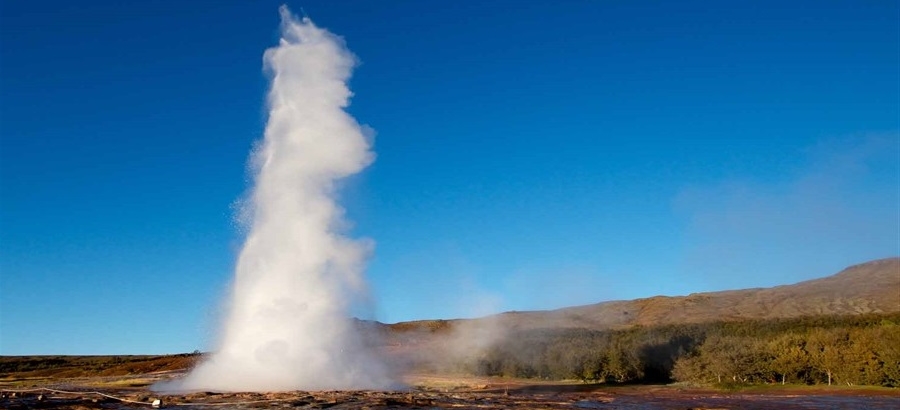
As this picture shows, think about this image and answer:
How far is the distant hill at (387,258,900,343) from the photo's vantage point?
114938 mm

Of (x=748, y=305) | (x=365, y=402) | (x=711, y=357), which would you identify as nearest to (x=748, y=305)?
(x=748, y=305)

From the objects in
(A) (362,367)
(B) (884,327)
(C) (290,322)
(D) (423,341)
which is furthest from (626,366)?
(D) (423,341)

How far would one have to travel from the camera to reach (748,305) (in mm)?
132750

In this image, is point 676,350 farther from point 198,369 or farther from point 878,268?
point 878,268

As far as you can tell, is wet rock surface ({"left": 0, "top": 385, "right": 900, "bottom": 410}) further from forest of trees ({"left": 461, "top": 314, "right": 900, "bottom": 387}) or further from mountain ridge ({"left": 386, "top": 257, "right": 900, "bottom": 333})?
mountain ridge ({"left": 386, "top": 257, "right": 900, "bottom": 333})

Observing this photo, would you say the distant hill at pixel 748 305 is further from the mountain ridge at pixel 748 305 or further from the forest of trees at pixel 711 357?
the forest of trees at pixel 711 357

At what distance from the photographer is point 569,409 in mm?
25938

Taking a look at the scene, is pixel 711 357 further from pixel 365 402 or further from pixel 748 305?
pixel 748 305

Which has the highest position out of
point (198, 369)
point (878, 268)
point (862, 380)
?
point (878, 268)

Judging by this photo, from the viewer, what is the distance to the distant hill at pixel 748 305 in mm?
114938

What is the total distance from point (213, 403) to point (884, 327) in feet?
144

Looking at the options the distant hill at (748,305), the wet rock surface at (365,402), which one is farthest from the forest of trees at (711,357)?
the distant hill at (748,305)

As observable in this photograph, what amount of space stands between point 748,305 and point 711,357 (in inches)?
3607

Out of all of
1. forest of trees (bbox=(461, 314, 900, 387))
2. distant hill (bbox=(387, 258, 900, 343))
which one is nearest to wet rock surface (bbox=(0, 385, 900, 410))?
forest of trees (bbox=(461, 314, 900, 387))
